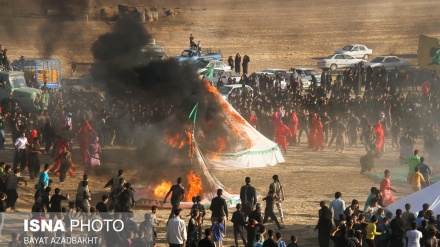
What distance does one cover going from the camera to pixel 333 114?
34.2 m

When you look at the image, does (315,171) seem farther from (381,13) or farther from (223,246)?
(381,13)

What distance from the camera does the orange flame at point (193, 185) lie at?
23188 mm

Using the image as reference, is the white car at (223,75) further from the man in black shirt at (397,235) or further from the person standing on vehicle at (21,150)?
the man in black shirt at (397,235)

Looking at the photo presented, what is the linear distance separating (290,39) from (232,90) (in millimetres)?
23908

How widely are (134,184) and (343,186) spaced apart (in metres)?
5.72

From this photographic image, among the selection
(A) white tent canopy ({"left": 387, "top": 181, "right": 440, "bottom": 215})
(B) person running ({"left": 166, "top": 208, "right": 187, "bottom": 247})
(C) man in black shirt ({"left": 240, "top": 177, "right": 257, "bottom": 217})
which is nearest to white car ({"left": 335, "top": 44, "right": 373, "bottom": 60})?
(C) man in black shirt ({"left": 240, "top": 177, "right": 257, "bottom": 217})

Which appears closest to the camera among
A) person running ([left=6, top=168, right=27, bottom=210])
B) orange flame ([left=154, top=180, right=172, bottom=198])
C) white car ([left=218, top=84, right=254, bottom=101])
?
person running ([left=6, top=168, right=27, bottom=210])

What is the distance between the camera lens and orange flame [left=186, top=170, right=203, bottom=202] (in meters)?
23.2

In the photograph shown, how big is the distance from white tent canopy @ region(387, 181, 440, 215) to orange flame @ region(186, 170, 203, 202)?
5180 millimetres

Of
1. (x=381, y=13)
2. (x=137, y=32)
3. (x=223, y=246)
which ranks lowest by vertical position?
(x=223, y=246)

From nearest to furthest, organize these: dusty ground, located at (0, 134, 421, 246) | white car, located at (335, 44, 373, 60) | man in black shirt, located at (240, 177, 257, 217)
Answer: man in black shirt, located at (240, 177, 257, 217), dusty ground, located at (0, 134, 421, 246), white car, located at (335, 44, 373, 60)

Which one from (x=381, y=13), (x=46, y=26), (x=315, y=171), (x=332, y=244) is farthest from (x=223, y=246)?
(x=381, y=13)

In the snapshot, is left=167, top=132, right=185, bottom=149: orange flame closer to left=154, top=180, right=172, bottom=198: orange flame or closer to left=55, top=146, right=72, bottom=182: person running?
left=154, top=180, right=172, bottom=198: orange flame

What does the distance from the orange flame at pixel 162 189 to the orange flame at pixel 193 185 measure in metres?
0.57
